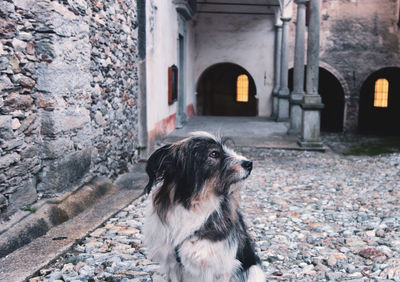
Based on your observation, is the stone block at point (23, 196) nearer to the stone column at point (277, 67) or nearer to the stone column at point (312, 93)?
the stone column at point (312, 93)

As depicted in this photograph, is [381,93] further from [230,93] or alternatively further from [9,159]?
[9,159]

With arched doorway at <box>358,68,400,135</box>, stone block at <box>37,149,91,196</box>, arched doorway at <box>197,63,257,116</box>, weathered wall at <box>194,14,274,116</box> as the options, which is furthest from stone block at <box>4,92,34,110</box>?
arched doorway at <box>197,63,257,116</box>

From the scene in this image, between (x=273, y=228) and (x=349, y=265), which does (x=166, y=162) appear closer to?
(x=349, y=265)

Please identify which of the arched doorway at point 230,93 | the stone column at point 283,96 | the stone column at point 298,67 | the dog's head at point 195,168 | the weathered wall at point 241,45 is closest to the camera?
the dog's head at point 195,168

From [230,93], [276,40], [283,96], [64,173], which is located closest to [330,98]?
[230,93]

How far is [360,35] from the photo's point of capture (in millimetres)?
17016

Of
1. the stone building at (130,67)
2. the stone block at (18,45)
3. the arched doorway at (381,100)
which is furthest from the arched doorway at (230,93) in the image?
the stone block at (18,45)

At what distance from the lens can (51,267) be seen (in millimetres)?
3393

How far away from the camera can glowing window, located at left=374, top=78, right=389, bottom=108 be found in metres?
20.3

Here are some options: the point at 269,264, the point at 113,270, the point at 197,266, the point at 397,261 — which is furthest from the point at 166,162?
the point at 397,261

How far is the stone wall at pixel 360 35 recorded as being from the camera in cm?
1686

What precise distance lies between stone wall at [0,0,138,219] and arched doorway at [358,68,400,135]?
16916mm

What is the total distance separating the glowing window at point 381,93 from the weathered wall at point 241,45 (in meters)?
6.58

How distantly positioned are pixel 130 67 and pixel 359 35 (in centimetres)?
1293
